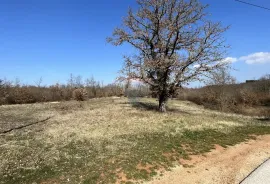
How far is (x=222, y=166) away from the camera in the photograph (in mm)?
7641

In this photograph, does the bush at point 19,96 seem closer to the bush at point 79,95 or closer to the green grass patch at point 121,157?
the bush at point 79,95

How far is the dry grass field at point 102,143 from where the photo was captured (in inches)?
270

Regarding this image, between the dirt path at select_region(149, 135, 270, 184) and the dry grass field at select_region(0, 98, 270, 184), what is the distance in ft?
1.41

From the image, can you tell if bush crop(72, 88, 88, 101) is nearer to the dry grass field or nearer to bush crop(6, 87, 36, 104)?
bush crop(6, 87, 36, 104)

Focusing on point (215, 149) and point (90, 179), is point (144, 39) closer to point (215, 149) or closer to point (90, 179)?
point (215, 149)

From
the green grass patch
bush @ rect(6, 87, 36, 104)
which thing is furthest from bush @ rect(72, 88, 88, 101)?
the green grass patch

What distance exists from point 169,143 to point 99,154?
2901mm

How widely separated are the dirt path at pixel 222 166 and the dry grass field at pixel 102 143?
0.43 metres

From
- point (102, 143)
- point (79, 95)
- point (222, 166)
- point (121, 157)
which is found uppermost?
point (79, 95)

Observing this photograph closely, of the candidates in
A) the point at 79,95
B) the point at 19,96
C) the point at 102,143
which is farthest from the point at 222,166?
the point at 19,96

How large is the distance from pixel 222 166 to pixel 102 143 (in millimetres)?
4315

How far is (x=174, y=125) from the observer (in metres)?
12.3

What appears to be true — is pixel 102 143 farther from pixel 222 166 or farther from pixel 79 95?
pixel 79 95

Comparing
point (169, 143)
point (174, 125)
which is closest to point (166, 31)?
point (174, 125)
